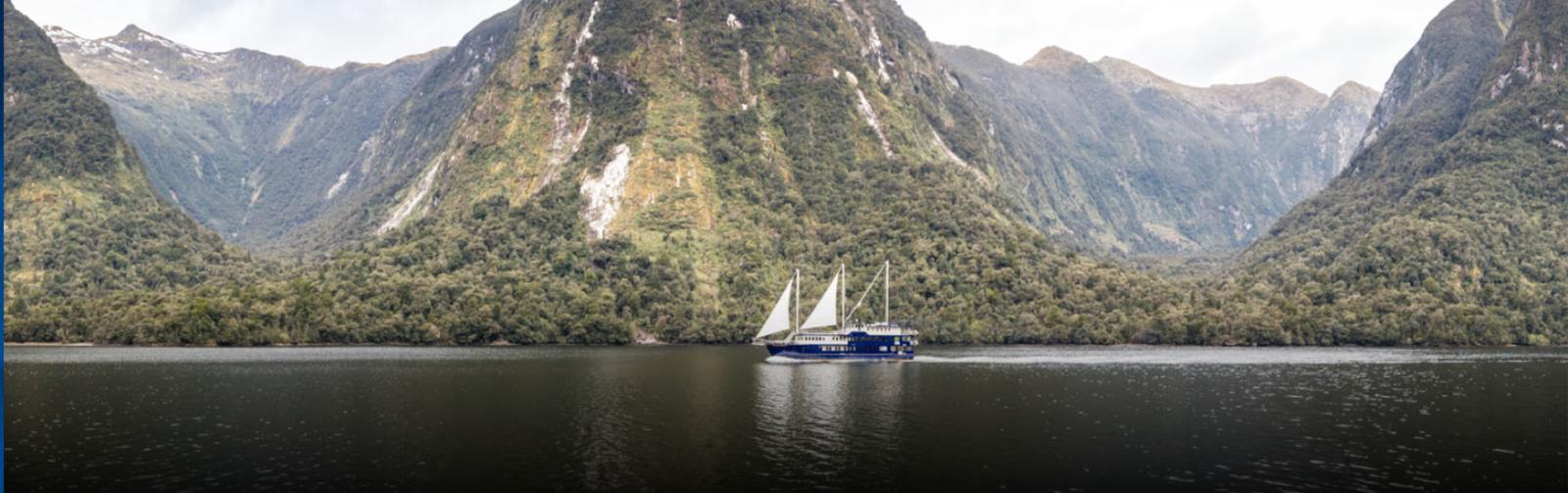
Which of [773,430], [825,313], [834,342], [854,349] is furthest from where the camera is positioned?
[854,349]

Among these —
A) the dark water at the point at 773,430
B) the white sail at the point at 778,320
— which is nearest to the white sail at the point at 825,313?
the white sail at the point at 778,320

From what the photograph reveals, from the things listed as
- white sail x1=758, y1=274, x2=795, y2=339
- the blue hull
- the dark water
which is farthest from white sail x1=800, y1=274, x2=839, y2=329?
the dark water

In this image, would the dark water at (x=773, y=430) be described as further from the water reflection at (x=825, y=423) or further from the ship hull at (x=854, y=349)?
the ship hull at (x=854, y=349)

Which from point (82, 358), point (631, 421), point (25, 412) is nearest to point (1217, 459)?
point (631, 421)

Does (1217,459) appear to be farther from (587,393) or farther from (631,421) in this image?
(587,393)

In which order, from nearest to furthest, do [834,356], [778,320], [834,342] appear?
1. [778,320]
2. [834,356]
3. [834,342]

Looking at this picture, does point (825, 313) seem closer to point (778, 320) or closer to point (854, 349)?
point (854, 349)

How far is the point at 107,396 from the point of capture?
111m

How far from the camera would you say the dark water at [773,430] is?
67125 millimetres

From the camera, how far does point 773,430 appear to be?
88188 mm

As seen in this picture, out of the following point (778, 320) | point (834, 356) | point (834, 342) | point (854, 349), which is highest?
point (778, 320)

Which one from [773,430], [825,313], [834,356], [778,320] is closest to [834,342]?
[834,356]

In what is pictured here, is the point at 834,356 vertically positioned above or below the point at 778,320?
below

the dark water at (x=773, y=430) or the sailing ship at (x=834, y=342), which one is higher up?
the sailing ship at (x=834, y=342)
